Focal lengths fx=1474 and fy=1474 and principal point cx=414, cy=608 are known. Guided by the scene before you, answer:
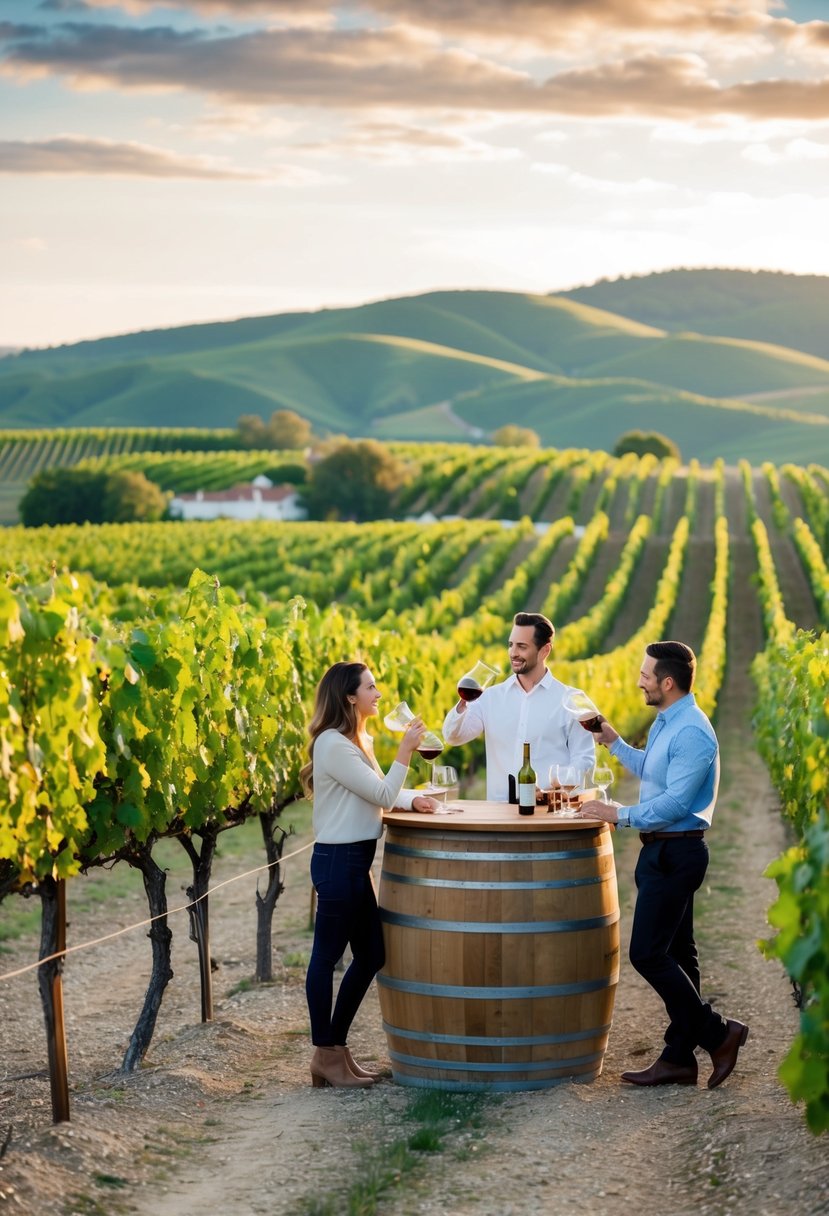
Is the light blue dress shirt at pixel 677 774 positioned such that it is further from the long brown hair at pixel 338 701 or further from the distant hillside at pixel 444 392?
the distant hillside at pixel 444 392

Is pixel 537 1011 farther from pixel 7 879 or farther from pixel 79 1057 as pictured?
pixel 79 1057

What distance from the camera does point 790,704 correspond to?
34.9ft

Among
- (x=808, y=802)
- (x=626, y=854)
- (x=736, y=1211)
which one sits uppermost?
(x=808, y=802)

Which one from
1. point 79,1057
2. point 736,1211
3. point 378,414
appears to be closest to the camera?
point 736,1211

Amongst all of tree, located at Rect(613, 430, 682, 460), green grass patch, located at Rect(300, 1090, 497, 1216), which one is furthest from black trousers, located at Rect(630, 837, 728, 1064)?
tree, located at Rect(613, 430, 682, 460)

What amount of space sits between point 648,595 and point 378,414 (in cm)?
14371

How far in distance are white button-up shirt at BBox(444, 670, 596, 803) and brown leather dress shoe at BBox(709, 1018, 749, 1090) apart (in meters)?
1.19

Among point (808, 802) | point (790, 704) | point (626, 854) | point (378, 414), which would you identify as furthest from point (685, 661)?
point (378, 414)

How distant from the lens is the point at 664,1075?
5902mm

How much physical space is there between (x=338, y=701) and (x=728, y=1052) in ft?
6.83

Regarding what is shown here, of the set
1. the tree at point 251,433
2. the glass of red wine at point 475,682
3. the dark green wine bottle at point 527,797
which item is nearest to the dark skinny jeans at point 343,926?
the dark green wine bottle at point 527,797

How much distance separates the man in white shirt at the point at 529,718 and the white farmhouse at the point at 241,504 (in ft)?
196

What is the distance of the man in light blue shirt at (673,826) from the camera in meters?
5.61

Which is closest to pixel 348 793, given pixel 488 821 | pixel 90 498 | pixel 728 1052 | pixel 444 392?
pixel 488 821
